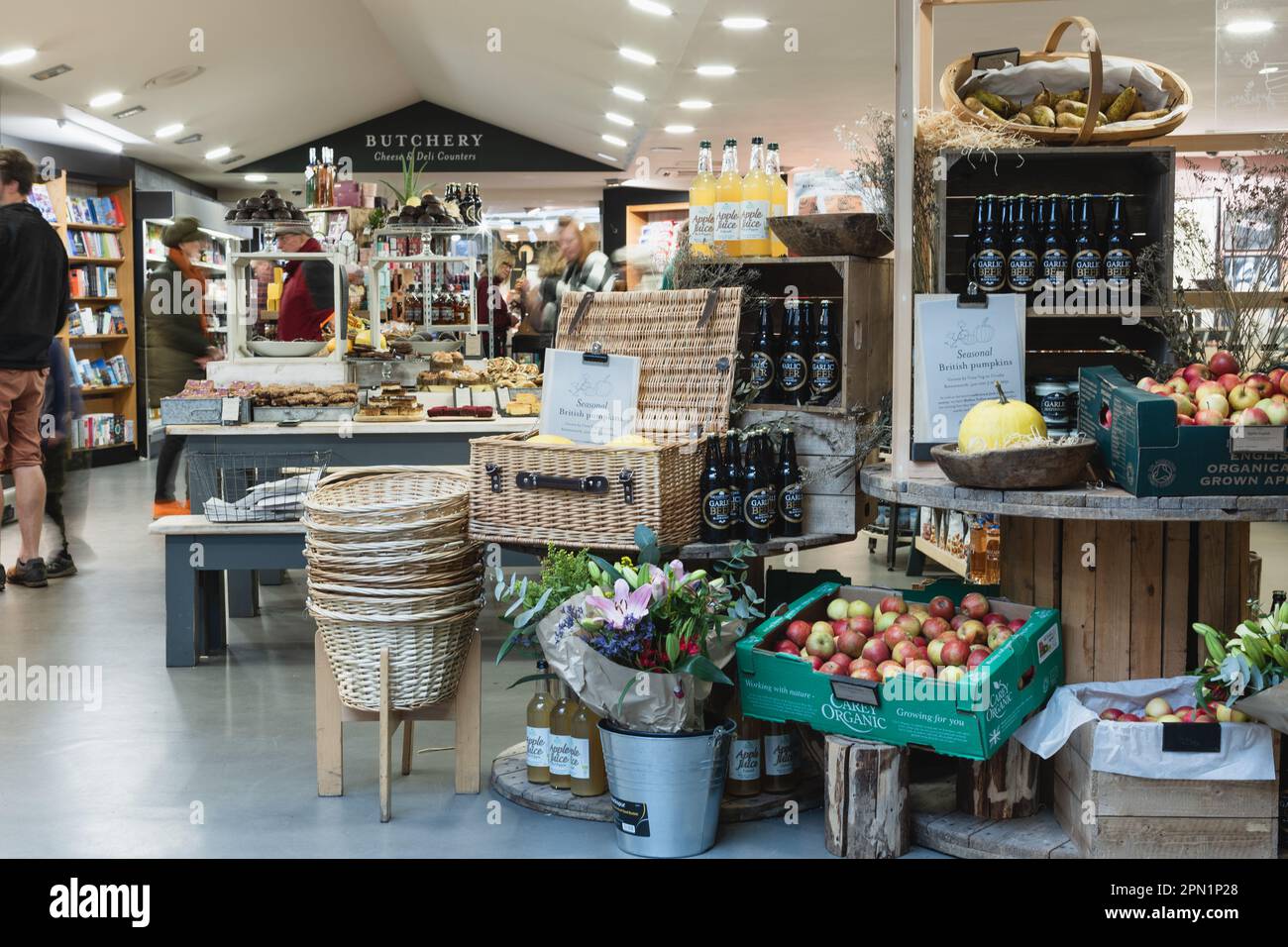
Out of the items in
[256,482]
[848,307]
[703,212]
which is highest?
[703,212]

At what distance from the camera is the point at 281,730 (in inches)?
170

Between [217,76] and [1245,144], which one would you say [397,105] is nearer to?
[217,76]

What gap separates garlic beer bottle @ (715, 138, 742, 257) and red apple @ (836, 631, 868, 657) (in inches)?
52.6

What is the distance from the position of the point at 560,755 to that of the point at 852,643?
2.77 feet

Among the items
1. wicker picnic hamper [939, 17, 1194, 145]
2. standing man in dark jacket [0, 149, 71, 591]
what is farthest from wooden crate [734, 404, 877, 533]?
standing man in dark jacket [0, 149, 71, 591]

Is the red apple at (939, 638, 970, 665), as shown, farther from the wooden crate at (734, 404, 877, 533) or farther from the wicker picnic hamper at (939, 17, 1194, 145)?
the wicker picnic hamper at (939, 17, 1194, 145)

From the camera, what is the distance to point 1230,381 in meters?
3.11

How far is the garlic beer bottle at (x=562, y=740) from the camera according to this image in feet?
11.6

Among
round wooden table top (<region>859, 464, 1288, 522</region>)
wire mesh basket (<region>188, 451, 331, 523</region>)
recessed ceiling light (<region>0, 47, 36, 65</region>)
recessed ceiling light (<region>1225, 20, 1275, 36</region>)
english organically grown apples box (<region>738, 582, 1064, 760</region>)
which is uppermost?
recessed ceiling light (<region>0, 47, 36, 65</region>)

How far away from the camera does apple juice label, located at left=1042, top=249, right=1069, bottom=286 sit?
12.0ft

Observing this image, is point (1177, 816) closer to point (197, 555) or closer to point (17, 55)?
point (197, 555)

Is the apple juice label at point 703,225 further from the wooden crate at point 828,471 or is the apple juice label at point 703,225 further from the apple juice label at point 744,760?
the apple juice label at point 744,760

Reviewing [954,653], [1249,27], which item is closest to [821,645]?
[954,653]
